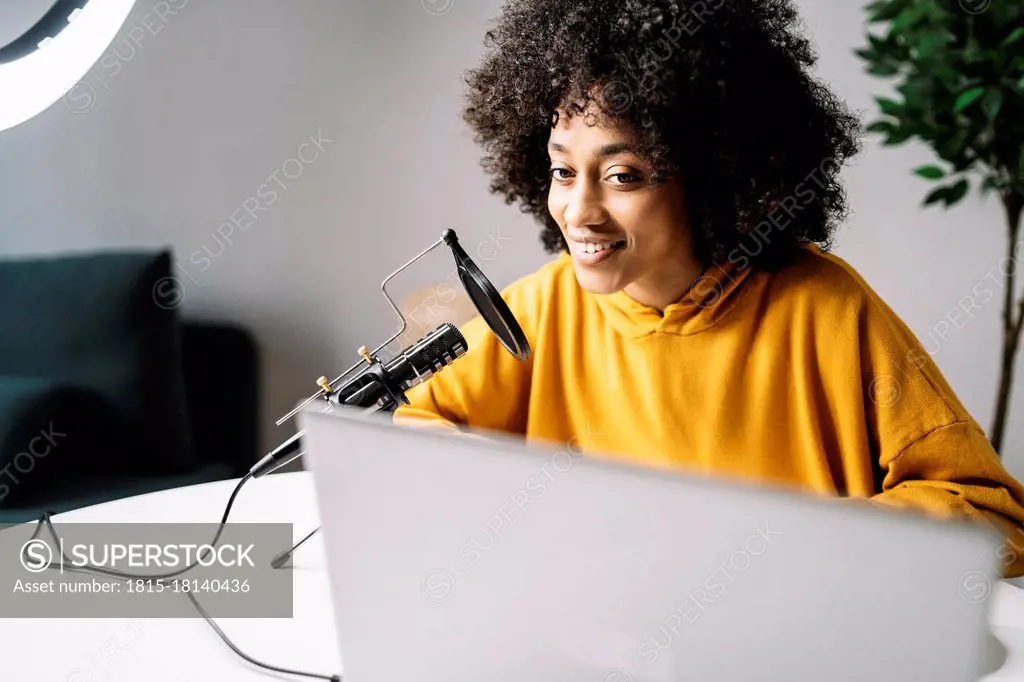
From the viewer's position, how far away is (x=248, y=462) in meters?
2.49

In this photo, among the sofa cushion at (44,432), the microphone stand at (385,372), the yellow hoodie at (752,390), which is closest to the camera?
the microphone stand at (385,372)

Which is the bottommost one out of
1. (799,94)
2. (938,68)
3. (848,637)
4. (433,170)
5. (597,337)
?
(848,637)

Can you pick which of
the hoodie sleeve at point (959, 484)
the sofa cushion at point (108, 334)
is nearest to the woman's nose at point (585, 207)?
the hoodie sleeve at point (959, 484)

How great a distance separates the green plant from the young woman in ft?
1.54

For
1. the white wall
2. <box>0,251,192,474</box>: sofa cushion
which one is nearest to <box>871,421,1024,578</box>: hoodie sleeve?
the white wall

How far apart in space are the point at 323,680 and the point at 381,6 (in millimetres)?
1770

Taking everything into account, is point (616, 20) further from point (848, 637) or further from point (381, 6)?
point (381, 6)

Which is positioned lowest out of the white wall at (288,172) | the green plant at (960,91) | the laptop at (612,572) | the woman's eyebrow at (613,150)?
the laptop at (612,572)

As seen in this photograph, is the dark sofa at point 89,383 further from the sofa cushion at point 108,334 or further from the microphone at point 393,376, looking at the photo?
the microphone at point 393,376

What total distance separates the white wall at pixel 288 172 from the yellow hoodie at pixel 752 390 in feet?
2.62

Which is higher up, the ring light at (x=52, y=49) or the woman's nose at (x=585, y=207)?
the ring light at (x=52, y=49)

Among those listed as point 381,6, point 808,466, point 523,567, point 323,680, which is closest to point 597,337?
point 808,466

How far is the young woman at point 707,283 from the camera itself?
112cm

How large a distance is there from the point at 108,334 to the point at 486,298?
1.45 m
